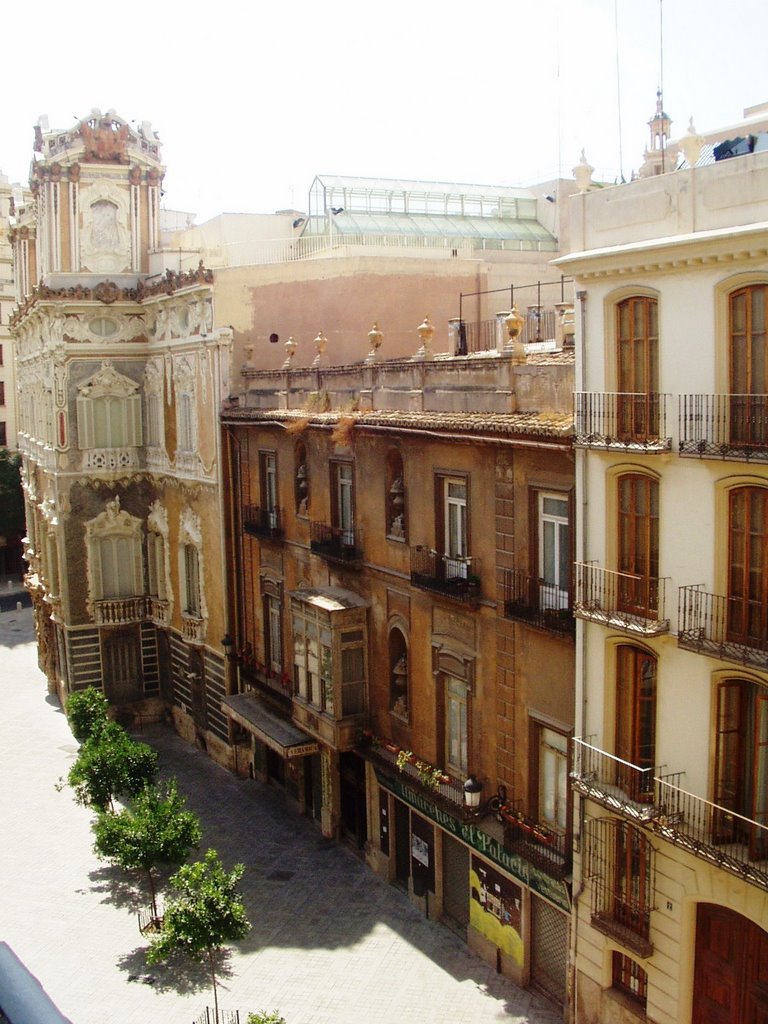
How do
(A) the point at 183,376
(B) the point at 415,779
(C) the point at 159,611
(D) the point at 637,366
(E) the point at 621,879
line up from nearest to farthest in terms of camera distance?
1. (D) the point at 637,366
2. (E) the point at 621,879
3. (B) the point at 415,779
4. (A) the point at 183,376
5. (C) the point at 159,611

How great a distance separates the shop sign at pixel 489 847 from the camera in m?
20.1

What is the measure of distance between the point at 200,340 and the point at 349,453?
992 cm

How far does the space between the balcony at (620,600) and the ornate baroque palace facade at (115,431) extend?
21245 millimetres

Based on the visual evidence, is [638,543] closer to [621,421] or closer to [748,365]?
[621,421]

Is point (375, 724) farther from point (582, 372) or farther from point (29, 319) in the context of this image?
point (29, 319)

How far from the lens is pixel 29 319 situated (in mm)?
43438

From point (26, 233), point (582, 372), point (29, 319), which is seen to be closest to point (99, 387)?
point (29, 319)

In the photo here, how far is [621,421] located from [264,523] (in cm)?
1628

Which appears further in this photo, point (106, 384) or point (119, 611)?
point (119, 611)

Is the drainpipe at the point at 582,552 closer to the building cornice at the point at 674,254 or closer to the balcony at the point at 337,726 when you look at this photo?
the building cornice at the point at 674,254

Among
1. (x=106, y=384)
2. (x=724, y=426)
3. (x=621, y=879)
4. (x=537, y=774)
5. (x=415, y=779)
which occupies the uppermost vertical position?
(x=106, y=384)

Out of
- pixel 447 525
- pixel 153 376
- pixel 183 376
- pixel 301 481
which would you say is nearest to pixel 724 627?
pixel 447 525

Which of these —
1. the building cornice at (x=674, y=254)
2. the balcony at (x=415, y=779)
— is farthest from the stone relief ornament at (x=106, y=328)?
the building cornice at (x=674, y=254)

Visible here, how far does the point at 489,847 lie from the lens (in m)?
21.8
